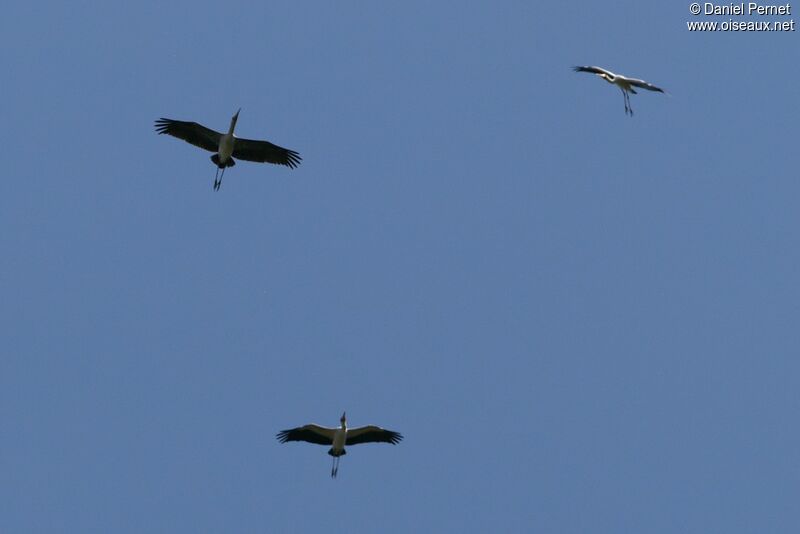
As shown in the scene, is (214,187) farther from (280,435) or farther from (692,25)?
(692,25)

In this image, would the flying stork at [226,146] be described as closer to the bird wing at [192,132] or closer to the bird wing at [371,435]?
the bird wing at [192,132]

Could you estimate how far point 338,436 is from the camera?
34.0 meters

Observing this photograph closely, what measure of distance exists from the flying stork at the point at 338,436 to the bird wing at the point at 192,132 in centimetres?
742

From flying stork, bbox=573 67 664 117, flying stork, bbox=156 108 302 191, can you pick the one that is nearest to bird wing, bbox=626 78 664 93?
flying stork, bbox=573 67 664 117

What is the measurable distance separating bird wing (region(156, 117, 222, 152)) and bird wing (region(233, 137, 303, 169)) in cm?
57

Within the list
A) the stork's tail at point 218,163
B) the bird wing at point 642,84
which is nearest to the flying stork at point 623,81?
the bird wing at point 642,84

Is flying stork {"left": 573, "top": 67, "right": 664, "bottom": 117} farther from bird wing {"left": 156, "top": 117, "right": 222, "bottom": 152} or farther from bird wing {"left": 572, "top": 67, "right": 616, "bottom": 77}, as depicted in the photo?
bird wing {"left": 156, "top": 117, "right": 222, "bottom": 152}

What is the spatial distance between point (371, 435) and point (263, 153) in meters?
7.65

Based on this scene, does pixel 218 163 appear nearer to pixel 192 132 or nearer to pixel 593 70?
pixel 192 132

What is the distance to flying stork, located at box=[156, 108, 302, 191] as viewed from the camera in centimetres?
3366

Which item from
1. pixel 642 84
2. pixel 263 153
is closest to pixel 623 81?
pixel 642 84

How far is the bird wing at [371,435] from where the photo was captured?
1348 inches

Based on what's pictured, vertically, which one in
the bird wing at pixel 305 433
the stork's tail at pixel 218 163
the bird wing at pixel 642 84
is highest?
the bird wing at pixel 642 84

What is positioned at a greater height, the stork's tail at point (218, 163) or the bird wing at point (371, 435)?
the stork's tail at point (218, 163)
